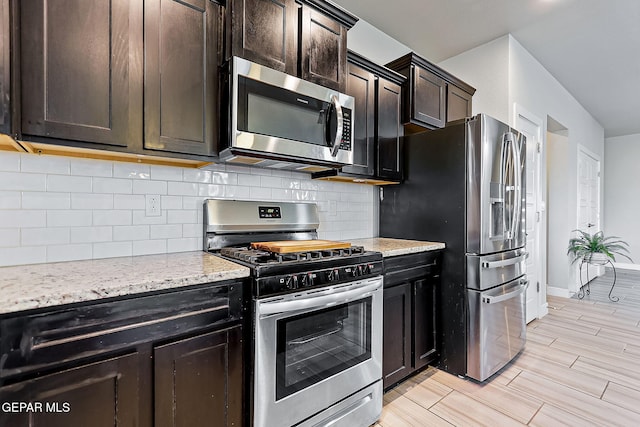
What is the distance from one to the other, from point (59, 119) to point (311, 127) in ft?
3.89

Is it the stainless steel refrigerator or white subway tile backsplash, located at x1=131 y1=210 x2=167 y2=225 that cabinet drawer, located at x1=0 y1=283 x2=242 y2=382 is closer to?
white subway tile backsplash, located at x1=131 y1=210 x2=167 y2=225

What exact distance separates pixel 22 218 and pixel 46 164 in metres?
0.26

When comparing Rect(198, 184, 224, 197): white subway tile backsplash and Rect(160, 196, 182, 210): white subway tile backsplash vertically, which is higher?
Rect(198, 184, 224, 197): white subway tile backsplash

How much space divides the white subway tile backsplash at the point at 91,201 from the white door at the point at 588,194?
6.16 meters

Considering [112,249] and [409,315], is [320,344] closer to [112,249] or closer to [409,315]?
[409,315]

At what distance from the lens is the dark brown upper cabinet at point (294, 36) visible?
5.38ft

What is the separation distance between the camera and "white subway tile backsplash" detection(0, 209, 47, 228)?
134 cm

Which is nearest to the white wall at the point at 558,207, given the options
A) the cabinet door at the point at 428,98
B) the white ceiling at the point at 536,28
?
the white ceiling at the point at 536,28

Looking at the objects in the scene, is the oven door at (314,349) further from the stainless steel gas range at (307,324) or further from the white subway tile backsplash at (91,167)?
the white subway tile backsplash at (91,167)

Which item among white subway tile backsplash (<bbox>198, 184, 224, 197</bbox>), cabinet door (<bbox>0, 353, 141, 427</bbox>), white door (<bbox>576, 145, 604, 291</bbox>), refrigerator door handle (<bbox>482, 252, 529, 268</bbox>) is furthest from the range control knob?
white door (<bbox>576, 145, 604, 291</bbox>)

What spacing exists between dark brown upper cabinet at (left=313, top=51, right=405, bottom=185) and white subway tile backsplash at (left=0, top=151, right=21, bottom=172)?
1651mm

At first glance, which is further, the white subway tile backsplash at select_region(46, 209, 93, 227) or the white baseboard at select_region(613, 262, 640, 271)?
the white baseboard at select_region(613, 262, 640, 271)

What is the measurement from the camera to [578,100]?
194 inches

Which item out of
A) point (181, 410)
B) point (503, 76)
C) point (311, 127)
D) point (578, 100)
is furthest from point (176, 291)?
point (578, 100)
